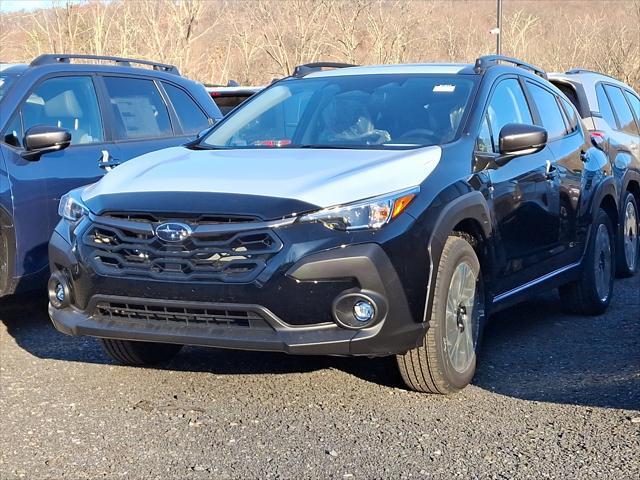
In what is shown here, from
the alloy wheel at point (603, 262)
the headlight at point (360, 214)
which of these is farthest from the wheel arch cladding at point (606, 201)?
the headlight at point (360, 214)

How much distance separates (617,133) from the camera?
8898 mm

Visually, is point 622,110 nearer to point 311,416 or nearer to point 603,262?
point 603,262

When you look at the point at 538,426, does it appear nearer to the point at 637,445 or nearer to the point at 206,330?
the point at 637,445

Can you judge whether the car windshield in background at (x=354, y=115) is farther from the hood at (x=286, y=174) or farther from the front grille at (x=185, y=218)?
the front grille at (x=185, y=218)

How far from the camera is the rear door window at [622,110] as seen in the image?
30.8ft

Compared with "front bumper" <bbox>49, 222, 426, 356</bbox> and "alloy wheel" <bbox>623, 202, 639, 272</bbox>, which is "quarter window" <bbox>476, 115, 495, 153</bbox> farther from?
"alloy wheel" <bbox>623, 202, 639, 272</bbox>

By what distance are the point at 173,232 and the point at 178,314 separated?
39 centimetres

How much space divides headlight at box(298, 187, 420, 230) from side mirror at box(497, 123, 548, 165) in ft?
3.97

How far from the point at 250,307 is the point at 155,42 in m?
19.0

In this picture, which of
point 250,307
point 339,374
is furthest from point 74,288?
point 339,374

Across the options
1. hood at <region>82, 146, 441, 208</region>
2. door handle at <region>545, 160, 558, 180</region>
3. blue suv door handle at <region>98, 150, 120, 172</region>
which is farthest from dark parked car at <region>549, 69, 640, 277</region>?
blue suv door handle at <region>98, 150, 120, 172</region>

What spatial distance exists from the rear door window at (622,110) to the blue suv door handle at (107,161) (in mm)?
4939

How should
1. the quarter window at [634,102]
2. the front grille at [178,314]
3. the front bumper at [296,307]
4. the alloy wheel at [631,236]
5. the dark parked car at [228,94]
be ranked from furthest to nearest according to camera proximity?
the dark parked car at [228,94]
the quarter window at [634,102]
the alloy wheel at [631,236]
the front grille at [178,314]
the front bumper at [296,307]

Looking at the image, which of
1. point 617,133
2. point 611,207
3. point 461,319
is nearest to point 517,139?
point 461,319
